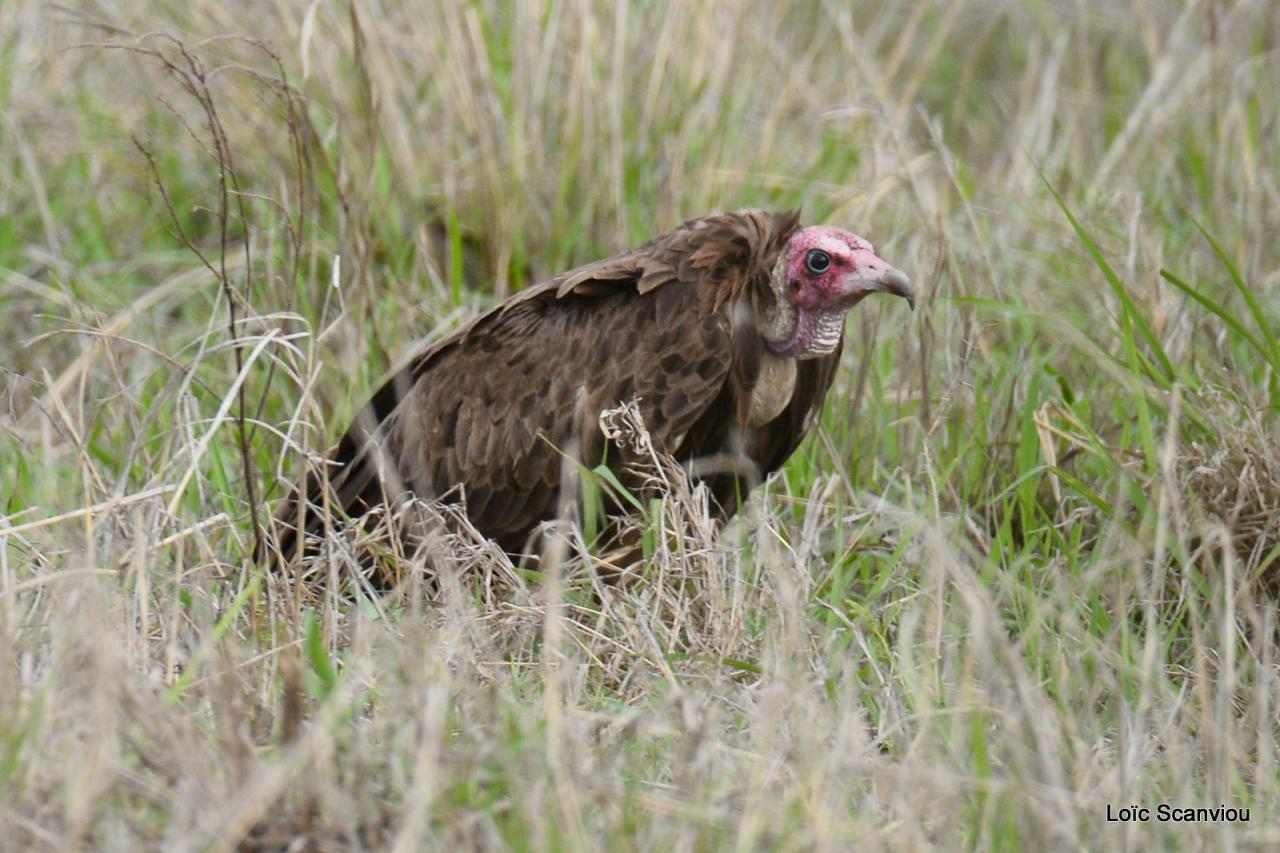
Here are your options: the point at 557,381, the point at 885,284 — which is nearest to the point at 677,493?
the point at 557,381

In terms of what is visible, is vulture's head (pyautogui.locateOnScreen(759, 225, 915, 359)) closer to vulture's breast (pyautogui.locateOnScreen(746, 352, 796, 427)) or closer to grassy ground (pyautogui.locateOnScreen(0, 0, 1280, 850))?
vulture's breast (pyautogui.locateOnScreen(746, 352, 796, 427))

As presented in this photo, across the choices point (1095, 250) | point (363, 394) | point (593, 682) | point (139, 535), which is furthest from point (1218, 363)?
point (139, 535)

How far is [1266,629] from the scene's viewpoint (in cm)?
265

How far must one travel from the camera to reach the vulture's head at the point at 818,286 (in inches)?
142

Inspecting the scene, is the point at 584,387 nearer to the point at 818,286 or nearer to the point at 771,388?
the point at 771,388

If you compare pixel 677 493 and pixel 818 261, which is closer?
pixel 677 493

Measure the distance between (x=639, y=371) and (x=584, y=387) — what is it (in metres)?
0.15

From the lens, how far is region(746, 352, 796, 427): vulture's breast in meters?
3.70

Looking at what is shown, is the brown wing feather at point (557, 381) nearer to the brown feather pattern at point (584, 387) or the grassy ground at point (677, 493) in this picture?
the brown feather pattern at point (584, 387)

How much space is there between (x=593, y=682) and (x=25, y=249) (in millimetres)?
2910

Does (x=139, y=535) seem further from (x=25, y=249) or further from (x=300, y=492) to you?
(x=25, y=249)

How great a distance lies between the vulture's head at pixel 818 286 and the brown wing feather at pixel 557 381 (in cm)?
6

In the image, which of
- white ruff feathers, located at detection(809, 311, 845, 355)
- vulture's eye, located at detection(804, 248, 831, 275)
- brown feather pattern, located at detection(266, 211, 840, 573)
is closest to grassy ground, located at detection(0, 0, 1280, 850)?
brown feather pattern, located at detection(266, 211, 840, 573)

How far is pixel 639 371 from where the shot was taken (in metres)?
3.64
